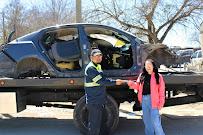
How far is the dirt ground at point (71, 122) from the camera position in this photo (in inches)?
361

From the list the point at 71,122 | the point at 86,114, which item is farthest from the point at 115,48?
the point at 71,122

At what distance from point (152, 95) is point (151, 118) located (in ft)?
1.29

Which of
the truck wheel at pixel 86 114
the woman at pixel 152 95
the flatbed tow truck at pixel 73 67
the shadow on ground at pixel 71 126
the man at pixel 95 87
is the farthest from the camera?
the shadow on ground at pixel 71 126

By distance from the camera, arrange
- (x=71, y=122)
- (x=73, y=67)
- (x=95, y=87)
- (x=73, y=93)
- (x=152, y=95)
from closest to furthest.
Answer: (x=152, y=95), (x=95, y=87), (x=73, y=67), (x=73, y=93), (x=71, y=122)

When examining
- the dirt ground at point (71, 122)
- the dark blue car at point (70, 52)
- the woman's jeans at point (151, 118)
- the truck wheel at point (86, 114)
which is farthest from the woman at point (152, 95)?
the dirt ground at point (71, 122)

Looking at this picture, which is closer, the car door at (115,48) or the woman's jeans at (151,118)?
the woman's jeans at (151,118)

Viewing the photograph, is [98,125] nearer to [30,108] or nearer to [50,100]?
[50,100]

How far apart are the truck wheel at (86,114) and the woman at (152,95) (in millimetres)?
1062

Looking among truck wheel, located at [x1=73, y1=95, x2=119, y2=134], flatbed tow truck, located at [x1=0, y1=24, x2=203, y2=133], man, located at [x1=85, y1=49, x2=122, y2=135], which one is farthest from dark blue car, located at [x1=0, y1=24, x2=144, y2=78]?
man, located at [x1=85, y1=49, x2=122, y2=135]

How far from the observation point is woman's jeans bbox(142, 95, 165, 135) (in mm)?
7418

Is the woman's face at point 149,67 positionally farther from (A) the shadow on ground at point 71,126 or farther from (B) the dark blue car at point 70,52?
(A) the shadow on ground at point 71,126

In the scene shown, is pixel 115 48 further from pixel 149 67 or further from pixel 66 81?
pixel 149 67

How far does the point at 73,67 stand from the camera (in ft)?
29.6

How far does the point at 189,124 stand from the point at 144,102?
260cm
